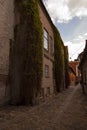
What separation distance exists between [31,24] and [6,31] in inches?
73.9

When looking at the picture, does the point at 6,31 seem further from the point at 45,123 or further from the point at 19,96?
the point at 45,123

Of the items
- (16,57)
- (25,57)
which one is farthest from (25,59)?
(16,57)

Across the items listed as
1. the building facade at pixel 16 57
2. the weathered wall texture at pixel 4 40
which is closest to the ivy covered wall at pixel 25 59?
the building facade at pixel 16 57

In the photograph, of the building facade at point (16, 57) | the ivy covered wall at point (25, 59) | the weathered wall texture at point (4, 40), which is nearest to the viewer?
the weathered wall texture at point (4, 40)

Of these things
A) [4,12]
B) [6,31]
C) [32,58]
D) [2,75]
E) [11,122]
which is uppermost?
[4,12]

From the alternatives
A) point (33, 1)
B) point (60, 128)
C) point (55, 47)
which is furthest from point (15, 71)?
point (55, 47)

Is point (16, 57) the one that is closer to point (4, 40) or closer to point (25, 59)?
point (25, 59)

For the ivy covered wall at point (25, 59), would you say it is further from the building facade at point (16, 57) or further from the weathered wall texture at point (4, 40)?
the weathered wall texture at point (4, 40)

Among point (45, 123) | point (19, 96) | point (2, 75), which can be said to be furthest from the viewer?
point (19, 96)

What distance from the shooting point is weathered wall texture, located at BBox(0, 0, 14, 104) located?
11523 millimetres

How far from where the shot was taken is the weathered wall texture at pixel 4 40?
1152 cm

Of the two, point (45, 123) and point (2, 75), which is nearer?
point (45, 123)

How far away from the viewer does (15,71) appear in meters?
12.9

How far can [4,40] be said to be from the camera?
11867mm
